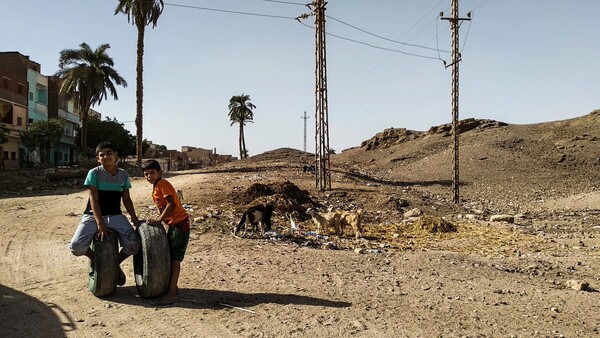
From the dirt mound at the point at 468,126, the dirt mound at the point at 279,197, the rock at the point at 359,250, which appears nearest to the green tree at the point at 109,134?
the dirt mound at the point at 468,126

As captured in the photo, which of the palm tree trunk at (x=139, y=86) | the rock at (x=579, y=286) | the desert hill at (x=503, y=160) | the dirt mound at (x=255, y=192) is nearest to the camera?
the rock at (x=579, y=286)

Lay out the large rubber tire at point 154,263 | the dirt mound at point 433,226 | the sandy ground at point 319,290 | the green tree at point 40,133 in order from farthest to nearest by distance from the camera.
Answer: the green tree at point 40,133, the dirt mound at point 433,226, the large rubber tire at point 154,263, the sandy ground at point 319,290

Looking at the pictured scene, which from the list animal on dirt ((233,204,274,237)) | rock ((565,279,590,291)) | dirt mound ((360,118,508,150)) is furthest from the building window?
rock ((565,279,590,291))

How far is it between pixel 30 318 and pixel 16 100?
42.8 meters

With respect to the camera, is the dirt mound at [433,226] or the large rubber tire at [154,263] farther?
the dirt mound at [433,226]

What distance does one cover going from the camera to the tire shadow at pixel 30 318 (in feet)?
14.3

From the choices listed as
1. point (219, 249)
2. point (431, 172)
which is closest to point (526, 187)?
point (431, 172)

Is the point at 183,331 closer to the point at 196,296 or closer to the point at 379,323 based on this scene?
the point at 196,296

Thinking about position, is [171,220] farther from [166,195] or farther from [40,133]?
A: [40,133]

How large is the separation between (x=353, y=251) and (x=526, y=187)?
2309cm

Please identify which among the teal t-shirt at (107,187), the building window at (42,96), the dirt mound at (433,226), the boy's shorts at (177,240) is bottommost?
the dirt mound at (433,226)

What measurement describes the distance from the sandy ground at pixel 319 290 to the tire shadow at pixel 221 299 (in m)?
0.01

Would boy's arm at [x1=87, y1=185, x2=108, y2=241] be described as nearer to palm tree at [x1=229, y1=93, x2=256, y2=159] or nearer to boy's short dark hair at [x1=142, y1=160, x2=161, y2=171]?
boy's short dark hair at [x1=142, y1=160, x2=161, y2=171]

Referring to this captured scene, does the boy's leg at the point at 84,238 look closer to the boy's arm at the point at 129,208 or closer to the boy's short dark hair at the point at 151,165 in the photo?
the boy's arm at the point at 129,208
